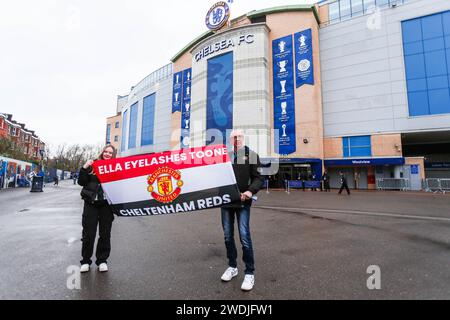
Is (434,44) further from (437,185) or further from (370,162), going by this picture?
(437,185)

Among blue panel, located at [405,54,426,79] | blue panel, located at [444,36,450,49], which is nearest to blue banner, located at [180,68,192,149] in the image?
blue panel, located at [405,54,426,79]

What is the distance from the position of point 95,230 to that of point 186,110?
39885 millimetres

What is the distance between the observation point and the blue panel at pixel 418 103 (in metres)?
26.0

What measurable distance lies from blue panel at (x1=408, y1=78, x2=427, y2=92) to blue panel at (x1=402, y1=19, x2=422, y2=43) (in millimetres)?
4810

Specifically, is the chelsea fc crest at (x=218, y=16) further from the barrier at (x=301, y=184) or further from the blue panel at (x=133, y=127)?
the blue panel at (x=133, y=127)

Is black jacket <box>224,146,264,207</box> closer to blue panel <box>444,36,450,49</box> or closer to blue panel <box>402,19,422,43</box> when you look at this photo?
blue panel <box>402,19,422,43</box>

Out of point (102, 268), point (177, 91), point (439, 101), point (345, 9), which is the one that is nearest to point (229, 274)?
point (102, 268)

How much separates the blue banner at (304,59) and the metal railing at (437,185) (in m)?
16.2

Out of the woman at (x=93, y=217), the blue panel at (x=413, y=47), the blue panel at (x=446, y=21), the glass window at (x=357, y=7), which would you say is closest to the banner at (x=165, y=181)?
the woman at (x=93, y=217)

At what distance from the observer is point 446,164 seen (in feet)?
103
